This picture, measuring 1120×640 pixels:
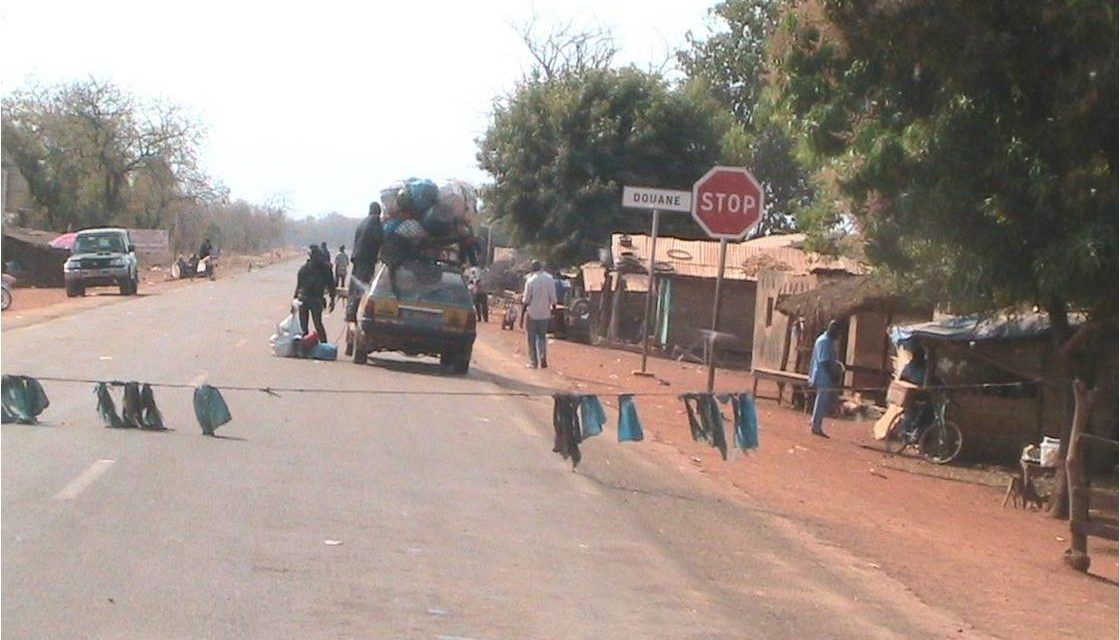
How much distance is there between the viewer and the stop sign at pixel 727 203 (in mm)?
18141

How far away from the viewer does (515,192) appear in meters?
42.1

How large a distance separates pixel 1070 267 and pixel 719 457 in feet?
16.0

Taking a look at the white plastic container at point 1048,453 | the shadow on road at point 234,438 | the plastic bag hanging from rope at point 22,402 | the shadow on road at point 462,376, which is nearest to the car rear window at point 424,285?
the shadow on road at point 462,376

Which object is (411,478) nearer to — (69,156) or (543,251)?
(543,251)

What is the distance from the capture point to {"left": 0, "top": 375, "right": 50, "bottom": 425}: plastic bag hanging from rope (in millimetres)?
13359

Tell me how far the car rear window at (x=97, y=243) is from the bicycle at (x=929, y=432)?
116ft

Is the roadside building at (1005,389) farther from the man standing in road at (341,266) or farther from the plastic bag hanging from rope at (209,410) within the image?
the man standing in road at (341,266)

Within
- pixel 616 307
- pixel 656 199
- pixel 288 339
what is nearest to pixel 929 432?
pixel 656 199

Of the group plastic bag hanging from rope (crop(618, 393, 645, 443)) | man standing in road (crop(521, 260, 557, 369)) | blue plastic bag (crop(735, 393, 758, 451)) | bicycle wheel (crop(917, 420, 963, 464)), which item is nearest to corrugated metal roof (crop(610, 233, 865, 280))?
man standing in road (crop(521, 260, 557, 369))

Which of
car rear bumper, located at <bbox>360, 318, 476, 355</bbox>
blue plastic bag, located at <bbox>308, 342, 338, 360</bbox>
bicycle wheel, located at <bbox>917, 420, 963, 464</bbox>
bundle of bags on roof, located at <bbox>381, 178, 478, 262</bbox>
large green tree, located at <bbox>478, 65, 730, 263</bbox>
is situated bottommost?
bicycle wheel, located at <bbox>917, 420, 963, 464</bbox>

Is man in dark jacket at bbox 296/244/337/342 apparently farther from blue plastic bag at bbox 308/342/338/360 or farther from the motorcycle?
the motorcycle

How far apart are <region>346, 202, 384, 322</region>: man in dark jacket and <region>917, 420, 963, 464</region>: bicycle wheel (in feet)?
29.0

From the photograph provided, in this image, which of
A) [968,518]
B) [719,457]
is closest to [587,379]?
[719,457]

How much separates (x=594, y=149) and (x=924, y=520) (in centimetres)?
2761
